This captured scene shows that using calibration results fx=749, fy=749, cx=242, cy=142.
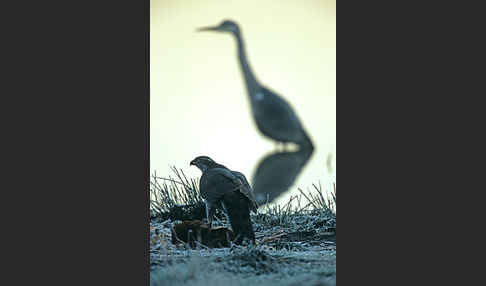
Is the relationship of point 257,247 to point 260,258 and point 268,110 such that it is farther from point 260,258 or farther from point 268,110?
point 268,110

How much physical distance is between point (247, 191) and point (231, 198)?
13 centimetres

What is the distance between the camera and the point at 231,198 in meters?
4.54

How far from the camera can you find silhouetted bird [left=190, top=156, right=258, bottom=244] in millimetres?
4523

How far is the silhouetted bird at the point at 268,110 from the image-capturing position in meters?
4.89

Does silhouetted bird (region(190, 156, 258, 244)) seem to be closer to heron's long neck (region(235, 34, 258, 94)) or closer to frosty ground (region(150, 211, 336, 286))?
frosty ground (region(150, 211, 336, 286))

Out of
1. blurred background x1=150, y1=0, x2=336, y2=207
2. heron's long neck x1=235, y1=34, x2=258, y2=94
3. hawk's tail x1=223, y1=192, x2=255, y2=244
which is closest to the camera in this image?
hawk's tail x1=223, y1=192, x2=255, y2=244

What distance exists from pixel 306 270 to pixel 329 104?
3.81 ft

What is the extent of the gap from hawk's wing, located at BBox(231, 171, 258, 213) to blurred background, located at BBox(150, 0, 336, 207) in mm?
121

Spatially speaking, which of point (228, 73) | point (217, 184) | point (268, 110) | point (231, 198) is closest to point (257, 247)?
point (231, 198)

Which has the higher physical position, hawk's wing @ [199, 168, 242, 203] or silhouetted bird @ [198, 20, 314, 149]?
silhouetted bird @ [198, 20, 314, 149]

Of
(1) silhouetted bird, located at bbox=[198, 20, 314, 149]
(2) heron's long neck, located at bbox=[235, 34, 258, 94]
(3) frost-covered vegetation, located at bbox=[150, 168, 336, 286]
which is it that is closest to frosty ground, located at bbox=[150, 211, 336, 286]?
(3) frost-covered vegetation, located at bbox=[150, 168, 336, 286]

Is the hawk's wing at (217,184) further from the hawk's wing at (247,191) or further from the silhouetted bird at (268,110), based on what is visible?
the silhouetted bird at (268,110)

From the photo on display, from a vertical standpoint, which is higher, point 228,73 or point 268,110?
point 228,73

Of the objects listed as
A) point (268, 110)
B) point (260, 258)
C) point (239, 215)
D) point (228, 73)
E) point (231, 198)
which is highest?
point (228, 73)
